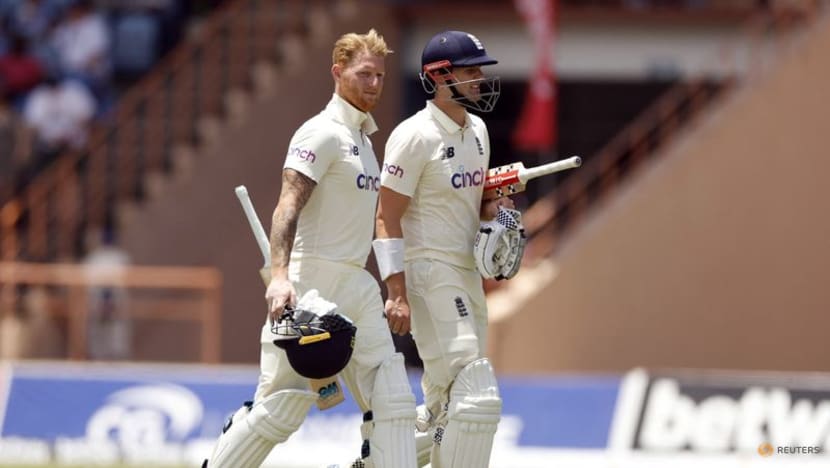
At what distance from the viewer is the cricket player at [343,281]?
8711 millimetres

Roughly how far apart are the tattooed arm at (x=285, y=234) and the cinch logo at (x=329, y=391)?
591 mm

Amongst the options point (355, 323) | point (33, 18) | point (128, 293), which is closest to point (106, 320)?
point (128, 293)

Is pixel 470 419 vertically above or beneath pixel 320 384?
beneath

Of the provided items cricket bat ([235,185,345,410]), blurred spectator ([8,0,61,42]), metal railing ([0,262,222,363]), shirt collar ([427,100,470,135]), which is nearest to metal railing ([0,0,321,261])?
metal railing ([0,262,222,363])

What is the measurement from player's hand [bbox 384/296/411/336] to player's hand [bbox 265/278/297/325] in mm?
645

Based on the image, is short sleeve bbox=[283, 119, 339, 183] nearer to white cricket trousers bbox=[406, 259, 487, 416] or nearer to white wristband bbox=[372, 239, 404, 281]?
white wristband bbox=[372, 239, 404, 281]

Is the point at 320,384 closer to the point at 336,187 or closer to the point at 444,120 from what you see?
the point at 336,187

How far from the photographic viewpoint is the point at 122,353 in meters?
18.3

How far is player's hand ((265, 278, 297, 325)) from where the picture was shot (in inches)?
329

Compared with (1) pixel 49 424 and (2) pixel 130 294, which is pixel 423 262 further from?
(2) pixel 130 294

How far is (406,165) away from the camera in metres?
9.06

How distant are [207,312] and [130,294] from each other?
91 centimetres

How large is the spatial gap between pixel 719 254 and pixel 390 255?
9.56 meters

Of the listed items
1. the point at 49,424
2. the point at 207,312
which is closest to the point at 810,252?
the point at 207,312
